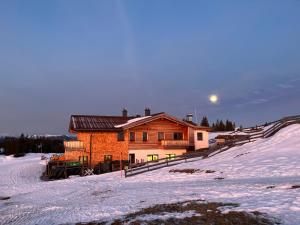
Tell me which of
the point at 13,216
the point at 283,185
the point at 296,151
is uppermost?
the point at 296,151

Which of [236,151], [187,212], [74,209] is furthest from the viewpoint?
[236,151]

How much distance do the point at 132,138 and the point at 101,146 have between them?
4547 millimetres

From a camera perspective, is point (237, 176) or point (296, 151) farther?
point (296, 151)

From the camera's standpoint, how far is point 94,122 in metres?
55.1

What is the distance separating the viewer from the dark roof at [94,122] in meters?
52.5

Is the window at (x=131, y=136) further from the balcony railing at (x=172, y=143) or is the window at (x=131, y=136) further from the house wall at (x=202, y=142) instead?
the house wall at (x=202, y=142)

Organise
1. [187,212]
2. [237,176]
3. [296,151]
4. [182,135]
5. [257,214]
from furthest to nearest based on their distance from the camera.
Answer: [182,135]
[296,151]
[237,176]
[187,212]
[257,214]

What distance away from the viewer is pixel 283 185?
20266 millimetres

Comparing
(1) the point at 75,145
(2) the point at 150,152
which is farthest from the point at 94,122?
(2) the point at 150,152

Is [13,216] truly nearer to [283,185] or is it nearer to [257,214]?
[257,214]

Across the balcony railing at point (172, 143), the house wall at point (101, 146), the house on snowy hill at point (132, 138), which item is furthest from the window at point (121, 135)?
the balcony railing at point (172, 143)

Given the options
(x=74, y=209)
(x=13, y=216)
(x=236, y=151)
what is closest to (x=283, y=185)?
(x=74, y=209)

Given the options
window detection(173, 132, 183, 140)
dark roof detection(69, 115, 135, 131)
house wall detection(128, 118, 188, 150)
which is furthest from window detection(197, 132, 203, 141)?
dark roof detection(69, 115, 135, 131)

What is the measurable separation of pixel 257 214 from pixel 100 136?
41.0 meters
